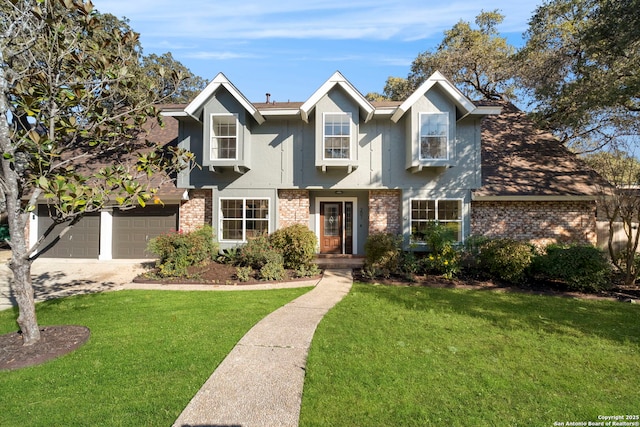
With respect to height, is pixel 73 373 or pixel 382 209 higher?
pixel 382 209

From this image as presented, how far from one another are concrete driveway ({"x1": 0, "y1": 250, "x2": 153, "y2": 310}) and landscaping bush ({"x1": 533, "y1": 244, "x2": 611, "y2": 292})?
1246 cm

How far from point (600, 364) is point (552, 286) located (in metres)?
5.59

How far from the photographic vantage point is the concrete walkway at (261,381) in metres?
3.17

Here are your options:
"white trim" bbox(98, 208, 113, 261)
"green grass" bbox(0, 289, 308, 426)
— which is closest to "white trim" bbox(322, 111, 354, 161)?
"green grass" bbox(0, 289, 308, 426)

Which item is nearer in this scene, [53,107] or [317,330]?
[53,107]

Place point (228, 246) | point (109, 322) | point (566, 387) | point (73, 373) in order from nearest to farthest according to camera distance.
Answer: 1. point (566, 387)
2. point (73, 373)
3. point (109, 322)
4. point (228, 246)

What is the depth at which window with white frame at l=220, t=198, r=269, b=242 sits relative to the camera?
40.6ft

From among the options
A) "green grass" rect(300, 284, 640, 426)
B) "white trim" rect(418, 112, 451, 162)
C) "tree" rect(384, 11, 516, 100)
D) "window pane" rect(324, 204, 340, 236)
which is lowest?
"green grass" rect(300, 284, 640, 426)

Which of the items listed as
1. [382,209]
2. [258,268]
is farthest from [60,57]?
[382,209]

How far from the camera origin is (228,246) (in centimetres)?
1213

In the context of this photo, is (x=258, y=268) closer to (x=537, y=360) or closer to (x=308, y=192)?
(x=308, y=192)

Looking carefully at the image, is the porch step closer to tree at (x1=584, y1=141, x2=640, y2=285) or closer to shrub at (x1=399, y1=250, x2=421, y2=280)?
shrub at (x1=399, y1=250, x2=421, y2=280)

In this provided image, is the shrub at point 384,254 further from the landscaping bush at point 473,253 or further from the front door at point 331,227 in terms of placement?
the front door at point 331,227

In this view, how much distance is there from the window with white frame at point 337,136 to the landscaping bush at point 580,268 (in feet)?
23.7
